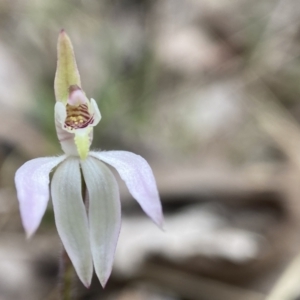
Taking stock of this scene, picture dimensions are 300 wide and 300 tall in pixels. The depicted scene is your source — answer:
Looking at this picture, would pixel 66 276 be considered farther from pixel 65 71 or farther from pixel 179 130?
pixel 179 130

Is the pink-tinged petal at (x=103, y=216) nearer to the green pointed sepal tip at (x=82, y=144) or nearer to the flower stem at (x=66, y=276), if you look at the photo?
the green pointed sepal tip at (x=82, y=144)

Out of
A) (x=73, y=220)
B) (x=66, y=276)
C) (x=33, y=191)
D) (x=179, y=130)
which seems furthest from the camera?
(x=179, y=130)

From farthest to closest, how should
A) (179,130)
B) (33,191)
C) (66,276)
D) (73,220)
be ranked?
(179,130), (66,276), (73,220), (33,191)

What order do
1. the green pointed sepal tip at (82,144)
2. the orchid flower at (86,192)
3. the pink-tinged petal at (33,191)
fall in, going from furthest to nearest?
the green pointed sepal tip at (82,144), the orchid flower at (86,192), the pink-tinged petal at (33,191)

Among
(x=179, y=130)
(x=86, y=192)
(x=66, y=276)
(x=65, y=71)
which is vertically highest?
(x=179, y=130)

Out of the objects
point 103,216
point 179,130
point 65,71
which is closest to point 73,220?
point 103,216

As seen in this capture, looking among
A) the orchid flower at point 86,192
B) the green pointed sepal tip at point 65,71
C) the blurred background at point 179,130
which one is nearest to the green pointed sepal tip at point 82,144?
the orchid flower at point 86,192

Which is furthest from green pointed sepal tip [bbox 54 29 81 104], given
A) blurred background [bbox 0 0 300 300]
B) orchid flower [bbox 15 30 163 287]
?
blurred background [bbox 0 0 300 300]

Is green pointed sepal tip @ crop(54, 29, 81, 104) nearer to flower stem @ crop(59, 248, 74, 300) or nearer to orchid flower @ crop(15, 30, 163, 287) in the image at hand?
orchid flower @ crop(15, 30, 163, 287)
